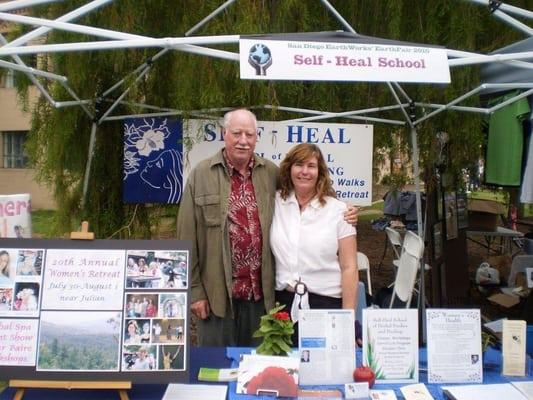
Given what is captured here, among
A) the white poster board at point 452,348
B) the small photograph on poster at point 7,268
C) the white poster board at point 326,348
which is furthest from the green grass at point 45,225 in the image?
the white poster board at point 452,348

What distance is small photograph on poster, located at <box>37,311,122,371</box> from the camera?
5.55 ft

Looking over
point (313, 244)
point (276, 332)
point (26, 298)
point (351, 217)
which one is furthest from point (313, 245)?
point (26, 298)

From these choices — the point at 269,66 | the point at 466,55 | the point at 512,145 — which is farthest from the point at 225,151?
the point at 512,145

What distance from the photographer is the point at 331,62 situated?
213 centimetres

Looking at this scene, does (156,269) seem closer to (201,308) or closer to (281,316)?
(281,316)

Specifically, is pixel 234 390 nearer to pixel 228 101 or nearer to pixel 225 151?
pixel 225 151

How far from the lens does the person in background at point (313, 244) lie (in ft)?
7.51

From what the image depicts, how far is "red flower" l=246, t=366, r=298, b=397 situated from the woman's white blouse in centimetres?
58

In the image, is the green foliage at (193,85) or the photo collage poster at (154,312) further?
the green foliage at (193,85)

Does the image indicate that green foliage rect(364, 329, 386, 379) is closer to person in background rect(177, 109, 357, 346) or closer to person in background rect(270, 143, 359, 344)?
person in background rect(270, 143, 359, 344)

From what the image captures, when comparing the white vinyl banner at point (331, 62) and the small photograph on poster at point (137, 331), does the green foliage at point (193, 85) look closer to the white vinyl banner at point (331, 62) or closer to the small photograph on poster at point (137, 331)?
the white vinyl banner at point (331, 62)

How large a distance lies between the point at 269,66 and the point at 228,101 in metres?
1.31

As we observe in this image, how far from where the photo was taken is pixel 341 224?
90.4 inches

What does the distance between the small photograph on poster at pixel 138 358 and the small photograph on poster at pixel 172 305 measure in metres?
0.12
